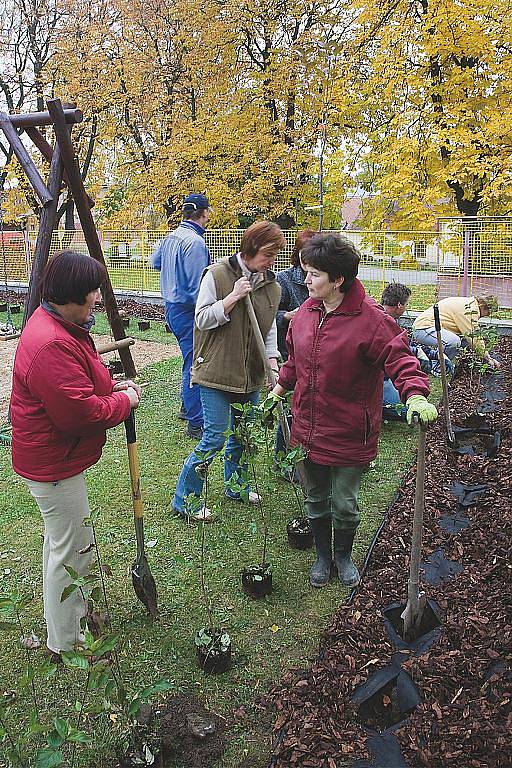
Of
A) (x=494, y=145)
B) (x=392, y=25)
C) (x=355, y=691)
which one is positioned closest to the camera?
(x=355, y=691)

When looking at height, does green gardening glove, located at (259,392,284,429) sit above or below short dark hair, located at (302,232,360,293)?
below

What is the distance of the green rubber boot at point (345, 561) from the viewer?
314 centimetres

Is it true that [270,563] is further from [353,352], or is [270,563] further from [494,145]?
[494,145]

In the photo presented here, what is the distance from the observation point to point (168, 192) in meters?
14.9

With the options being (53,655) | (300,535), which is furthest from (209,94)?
(53,655)

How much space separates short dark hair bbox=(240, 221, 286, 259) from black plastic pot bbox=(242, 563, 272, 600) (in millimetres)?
1575

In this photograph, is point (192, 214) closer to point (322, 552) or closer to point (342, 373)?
point (342, 373)

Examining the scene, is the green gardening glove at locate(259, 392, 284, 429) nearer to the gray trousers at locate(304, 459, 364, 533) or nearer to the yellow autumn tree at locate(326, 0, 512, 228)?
the gray trousers at locate(304, 459, 364, 533)

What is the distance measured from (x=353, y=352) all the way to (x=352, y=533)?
0.92 metres

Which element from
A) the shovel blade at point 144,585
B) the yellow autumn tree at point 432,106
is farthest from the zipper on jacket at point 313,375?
the yellow autumn tree at point 432,106

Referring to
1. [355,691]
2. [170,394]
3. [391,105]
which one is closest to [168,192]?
[391,105]

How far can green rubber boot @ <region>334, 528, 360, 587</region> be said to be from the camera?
3139 millimetres

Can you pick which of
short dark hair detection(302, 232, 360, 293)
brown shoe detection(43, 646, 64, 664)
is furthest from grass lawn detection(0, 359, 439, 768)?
short dark hair detection(302, 232, 360, 293)

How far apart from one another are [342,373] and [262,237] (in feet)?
2.98
